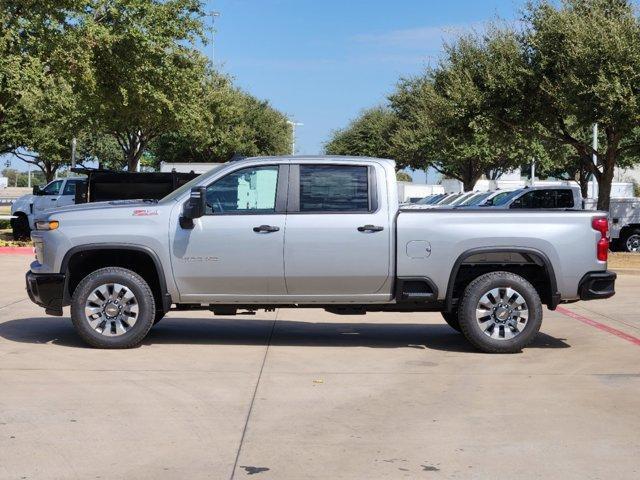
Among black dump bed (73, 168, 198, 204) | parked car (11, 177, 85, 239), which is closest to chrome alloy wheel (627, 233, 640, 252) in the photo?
black dump bed (73, 168, 198, 204)

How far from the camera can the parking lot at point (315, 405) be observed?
5625mm

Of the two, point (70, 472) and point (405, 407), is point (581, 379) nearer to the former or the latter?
point (405, 407)

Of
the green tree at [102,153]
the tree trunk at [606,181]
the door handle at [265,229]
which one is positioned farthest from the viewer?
the green tree at [102,153]

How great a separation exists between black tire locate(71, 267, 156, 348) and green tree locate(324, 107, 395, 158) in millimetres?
53432

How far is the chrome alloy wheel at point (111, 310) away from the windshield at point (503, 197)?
15464 mm

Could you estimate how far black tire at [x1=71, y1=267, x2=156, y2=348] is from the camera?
9328mm

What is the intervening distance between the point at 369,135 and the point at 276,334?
195ft

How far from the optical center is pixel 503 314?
9477 millimetres

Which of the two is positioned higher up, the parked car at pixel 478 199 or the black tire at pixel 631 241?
the parked car at pixel 478 199

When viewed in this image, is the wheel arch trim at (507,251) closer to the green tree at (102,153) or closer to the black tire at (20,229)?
the black tire at (20,229)

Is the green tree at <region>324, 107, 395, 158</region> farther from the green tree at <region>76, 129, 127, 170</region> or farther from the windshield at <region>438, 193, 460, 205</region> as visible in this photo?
the windshield at <region>438, 193, 460, 205</region>

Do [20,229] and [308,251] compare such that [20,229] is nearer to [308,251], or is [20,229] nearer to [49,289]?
[49,289]

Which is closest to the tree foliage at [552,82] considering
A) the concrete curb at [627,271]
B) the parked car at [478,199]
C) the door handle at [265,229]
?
the parked car at [478,199]

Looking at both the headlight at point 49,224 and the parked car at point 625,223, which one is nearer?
the headlight at point 49,224
